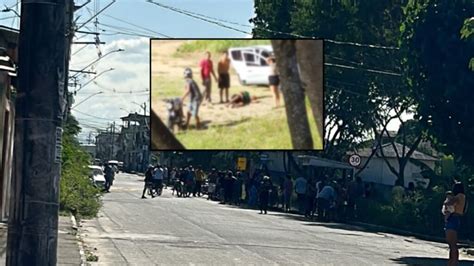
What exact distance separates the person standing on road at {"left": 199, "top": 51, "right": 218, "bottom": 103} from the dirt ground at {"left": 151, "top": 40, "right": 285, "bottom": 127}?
0.40 feet

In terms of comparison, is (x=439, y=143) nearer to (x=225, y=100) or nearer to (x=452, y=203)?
(x=225, y=100)

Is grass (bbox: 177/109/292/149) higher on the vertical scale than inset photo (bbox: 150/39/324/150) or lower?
lower

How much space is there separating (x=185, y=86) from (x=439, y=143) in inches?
277

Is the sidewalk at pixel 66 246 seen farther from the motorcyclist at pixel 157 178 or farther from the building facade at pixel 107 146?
the building facade at pixel 107 146

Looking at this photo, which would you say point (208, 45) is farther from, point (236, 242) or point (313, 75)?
point (236, 242)

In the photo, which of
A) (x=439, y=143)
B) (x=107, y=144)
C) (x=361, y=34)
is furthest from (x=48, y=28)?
(x=107, y=144)

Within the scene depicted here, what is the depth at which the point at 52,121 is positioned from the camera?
5.11m

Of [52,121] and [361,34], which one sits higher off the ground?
[361,34]

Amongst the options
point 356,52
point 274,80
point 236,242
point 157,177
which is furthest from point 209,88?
point 157,177

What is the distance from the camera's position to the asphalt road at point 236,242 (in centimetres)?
1848

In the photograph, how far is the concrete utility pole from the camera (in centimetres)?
504

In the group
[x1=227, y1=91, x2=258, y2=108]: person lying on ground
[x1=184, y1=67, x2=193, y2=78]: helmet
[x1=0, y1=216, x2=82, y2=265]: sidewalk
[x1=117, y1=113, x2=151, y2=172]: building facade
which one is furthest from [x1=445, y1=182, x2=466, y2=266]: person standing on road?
[x1=117, y1=113, x2=151, y2=172]: building facade

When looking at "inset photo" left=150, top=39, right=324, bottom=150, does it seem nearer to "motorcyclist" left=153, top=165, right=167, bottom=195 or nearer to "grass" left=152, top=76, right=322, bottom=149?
"grass" left=152, top=76, right=322, bottom=149

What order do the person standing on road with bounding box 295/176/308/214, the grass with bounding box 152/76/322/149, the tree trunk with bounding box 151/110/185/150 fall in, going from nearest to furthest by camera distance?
the grass with bounding box 152/76/322/149 < the tree trunk with bounding box 151/110/185/150 < the person standing on road with bounding box 295/176/308/214
